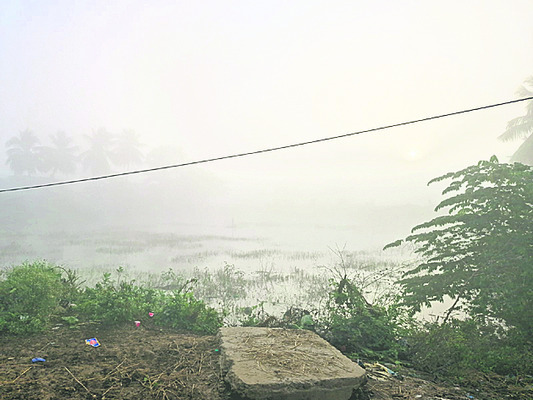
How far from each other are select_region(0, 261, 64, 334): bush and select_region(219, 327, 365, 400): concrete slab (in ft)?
7.15

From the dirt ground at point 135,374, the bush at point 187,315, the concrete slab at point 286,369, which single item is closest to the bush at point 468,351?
the dirt ground at point 135,374

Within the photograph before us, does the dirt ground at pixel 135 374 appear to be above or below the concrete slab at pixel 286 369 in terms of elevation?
below

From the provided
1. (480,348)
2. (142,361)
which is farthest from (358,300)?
(142,361)

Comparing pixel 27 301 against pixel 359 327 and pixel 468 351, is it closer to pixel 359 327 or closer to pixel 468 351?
pixel 359 327

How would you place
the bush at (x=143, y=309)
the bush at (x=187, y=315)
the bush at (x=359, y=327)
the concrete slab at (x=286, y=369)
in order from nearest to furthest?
the concrete slab at (x=286, y=369) → the bush at (x=359, y=327) → the bush at (x=143, y=309) → the bush at (x=187, y=315)

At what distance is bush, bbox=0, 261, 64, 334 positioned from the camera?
379 cm

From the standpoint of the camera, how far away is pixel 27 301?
3961mm

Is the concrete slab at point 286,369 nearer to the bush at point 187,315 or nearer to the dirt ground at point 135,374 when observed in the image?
the dirt ground at point 135,374

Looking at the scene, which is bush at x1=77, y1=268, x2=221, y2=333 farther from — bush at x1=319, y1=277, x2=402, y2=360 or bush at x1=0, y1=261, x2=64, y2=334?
bush at x1=319, y1=277, x2=402, y2=360

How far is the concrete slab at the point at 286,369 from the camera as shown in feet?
7.94

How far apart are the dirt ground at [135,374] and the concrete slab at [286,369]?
16 cm

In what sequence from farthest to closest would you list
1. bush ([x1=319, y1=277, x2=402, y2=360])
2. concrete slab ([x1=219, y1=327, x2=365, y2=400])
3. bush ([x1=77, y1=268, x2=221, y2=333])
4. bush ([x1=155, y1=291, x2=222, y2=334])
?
bush ([x1=155, y1=291, x2=222, y2=334]) → bush ([x1=77, y1=268, x2=221, y2=333]) → bush ([x1=319, y1=277, x2=402, y2=360]) → concrete slab ([x1=219, y1=327, x2=365, y2=400])

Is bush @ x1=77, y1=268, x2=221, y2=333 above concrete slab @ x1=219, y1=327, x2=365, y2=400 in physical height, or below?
below

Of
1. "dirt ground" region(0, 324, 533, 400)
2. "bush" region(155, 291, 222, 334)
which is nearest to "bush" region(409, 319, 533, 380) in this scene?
"dirt ground" region(0, 324, 533, 400)
